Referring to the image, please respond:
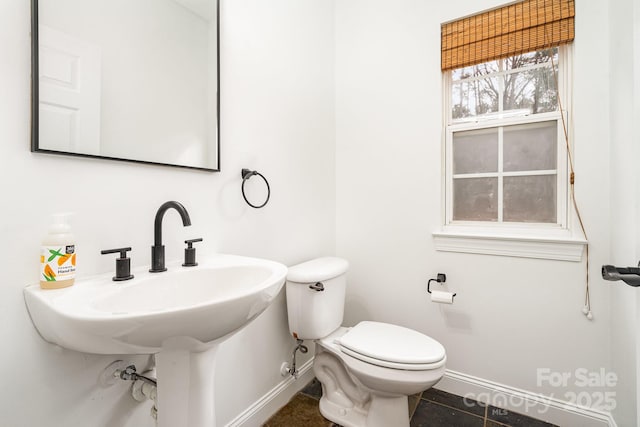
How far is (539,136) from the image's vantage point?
150cm

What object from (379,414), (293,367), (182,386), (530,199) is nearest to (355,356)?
(379,414)

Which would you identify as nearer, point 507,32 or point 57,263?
point 57,263

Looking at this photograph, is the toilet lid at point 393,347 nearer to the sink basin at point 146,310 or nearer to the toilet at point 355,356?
the toilet at point 355,356

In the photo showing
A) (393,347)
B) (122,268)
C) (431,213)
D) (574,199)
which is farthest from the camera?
(431,213)

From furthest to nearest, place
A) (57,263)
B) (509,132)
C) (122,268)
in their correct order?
(509,132) → (122,268) → (57,263)

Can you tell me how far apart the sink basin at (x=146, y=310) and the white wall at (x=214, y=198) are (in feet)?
0.35

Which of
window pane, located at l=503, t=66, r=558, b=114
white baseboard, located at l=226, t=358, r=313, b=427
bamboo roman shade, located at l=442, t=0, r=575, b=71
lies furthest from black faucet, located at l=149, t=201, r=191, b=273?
window pane, located at l=503, t=66, r=558, b=114

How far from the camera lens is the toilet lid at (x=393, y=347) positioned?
45.5 inches

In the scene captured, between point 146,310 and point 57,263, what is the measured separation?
30 cm

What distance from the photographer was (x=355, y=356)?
1.26 meters

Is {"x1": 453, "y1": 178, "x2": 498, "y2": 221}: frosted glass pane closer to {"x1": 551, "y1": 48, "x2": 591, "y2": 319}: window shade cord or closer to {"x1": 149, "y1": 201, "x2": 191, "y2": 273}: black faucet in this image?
{"x1": 551, "y1": 48, "x2": 591, "y2": 319}: window shade cord

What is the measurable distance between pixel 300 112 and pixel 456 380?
177cm

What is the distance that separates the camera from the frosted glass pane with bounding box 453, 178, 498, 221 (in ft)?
5.29

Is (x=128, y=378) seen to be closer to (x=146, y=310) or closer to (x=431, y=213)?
(x=146, y=310)
